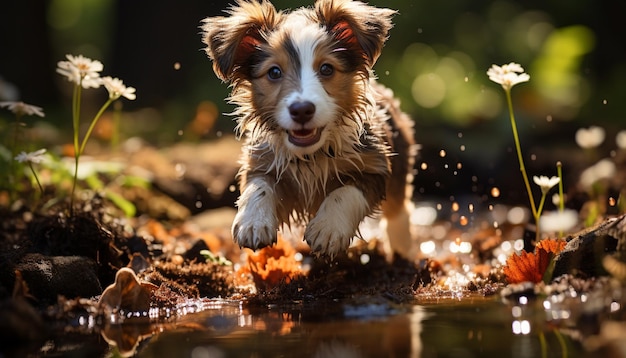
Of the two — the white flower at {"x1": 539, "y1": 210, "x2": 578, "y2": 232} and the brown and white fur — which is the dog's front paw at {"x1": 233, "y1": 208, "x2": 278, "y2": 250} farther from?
the white flower at {"x1": 539, "y1": 210, "x2": 578, "y2": 232}

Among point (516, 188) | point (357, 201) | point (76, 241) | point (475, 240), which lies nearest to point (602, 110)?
point (516, 188)

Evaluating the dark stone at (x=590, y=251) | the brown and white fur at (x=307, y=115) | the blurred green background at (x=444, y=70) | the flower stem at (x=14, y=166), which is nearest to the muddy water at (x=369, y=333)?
the dark stone at (x=590, y=251)

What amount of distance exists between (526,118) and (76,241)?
21.7 feet

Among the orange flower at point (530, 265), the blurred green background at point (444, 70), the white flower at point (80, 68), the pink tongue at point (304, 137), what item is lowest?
the orange flower at point (530, 265)

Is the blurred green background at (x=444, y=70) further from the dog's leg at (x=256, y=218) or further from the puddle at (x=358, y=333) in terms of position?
the puddle at (x=358, y=333)

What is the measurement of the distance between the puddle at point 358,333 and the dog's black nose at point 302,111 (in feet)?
2.95

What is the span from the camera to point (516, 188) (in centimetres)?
Result: 766

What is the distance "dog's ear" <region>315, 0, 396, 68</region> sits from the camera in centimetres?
454

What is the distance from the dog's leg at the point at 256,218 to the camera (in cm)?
419

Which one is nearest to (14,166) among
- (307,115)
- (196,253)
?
(196,253)

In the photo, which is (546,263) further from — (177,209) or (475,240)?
(177,209)

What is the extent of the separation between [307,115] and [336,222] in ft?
1.78

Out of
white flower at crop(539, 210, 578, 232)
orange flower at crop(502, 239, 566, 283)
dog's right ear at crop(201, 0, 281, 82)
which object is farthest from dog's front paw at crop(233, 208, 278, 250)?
white flower at crop(539, 210, 578, 232)

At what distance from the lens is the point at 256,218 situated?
425 centimetres
